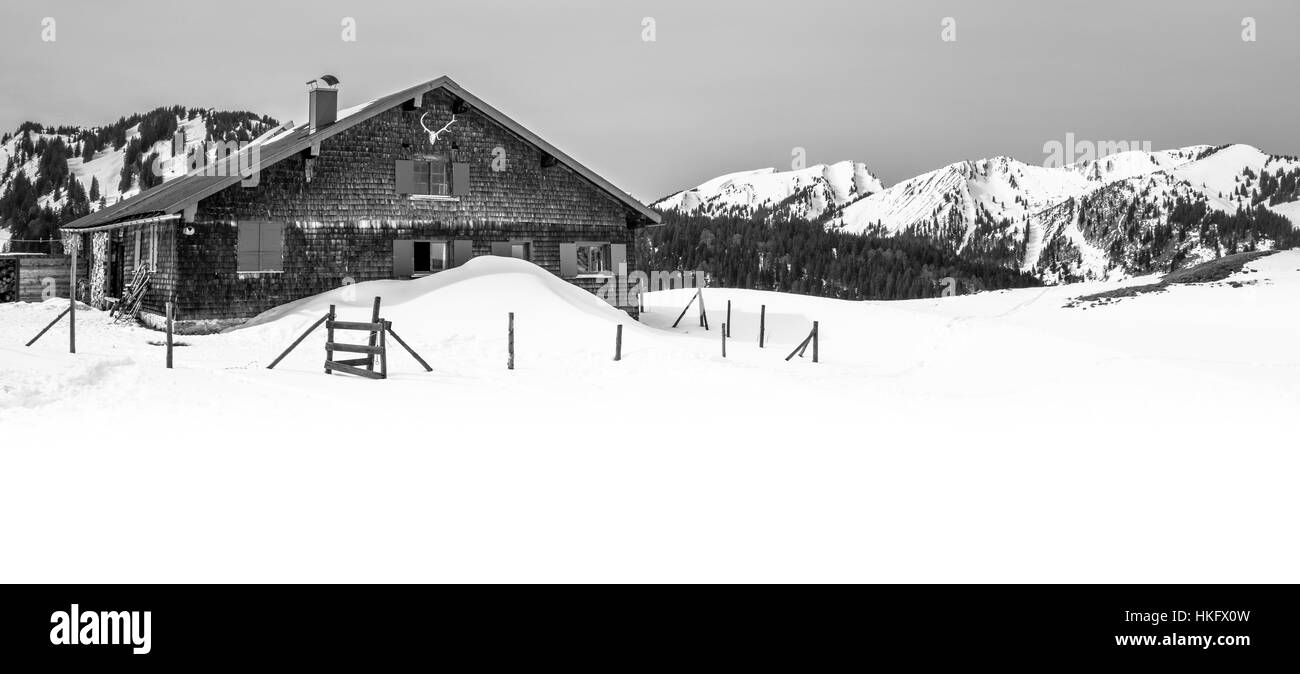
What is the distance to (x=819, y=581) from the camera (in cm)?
707

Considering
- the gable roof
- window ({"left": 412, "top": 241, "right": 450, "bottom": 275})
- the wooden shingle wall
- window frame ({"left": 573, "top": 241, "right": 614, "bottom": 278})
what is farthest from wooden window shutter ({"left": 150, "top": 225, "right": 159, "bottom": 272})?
window frame ({"left": 573, "top": 241, "right": 614, "bottom": 278})

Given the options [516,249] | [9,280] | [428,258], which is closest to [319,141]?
[428,258]

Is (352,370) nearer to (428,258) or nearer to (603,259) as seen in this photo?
(428,258)

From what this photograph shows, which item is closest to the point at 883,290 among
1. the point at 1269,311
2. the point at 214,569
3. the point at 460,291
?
the point at 1269,311

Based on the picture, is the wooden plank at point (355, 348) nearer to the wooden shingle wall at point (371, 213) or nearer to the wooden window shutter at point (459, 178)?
the wooden shingle wall at point (371, 213)

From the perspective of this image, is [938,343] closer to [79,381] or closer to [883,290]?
[79,381]

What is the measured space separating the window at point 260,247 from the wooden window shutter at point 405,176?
3835 mm

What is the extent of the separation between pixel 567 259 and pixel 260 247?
9821 millimetres

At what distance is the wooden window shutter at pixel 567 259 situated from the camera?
33.7 metres

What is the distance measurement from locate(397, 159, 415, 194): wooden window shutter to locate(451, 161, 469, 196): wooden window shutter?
126 centimetres

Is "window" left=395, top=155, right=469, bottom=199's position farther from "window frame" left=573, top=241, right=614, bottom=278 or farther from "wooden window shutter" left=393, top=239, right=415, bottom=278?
"window frame" left=573, top=241, right=614, bottom=278

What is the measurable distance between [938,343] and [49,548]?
27898 millimetres

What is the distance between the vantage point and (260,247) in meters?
28.9

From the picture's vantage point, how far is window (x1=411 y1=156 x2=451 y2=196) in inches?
1224
